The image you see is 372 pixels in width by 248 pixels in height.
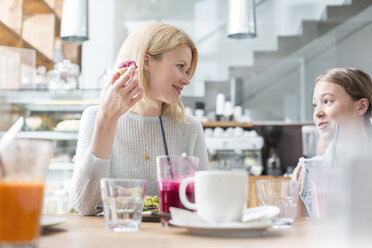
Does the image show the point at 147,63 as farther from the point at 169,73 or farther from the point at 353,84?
the point at 353,84

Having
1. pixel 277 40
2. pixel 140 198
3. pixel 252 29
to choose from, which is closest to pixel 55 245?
pixel 140 198

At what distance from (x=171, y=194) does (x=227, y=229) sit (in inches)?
8.2

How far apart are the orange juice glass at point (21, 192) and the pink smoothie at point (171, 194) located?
0.33 meters

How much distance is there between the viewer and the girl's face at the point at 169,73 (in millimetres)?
1667

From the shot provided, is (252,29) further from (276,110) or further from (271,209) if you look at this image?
(271,209)

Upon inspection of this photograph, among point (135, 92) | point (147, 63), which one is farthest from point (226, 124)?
point (135, 92)

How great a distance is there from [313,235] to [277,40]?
5.06 m

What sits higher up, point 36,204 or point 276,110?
point 276,110

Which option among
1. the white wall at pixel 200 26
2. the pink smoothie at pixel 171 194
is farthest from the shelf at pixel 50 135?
the pink smoothie at pixel 171 194

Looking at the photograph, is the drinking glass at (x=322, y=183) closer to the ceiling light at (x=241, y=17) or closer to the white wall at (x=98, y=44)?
the ceiling light at (x=241, y=17)

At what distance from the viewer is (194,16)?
5.87 metres

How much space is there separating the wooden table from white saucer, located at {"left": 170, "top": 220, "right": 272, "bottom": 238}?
0.5 inches

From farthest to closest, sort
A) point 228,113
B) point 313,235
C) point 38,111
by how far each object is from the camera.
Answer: point 228,113, point 38,111, point 313,235

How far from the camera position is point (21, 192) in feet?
2.01
